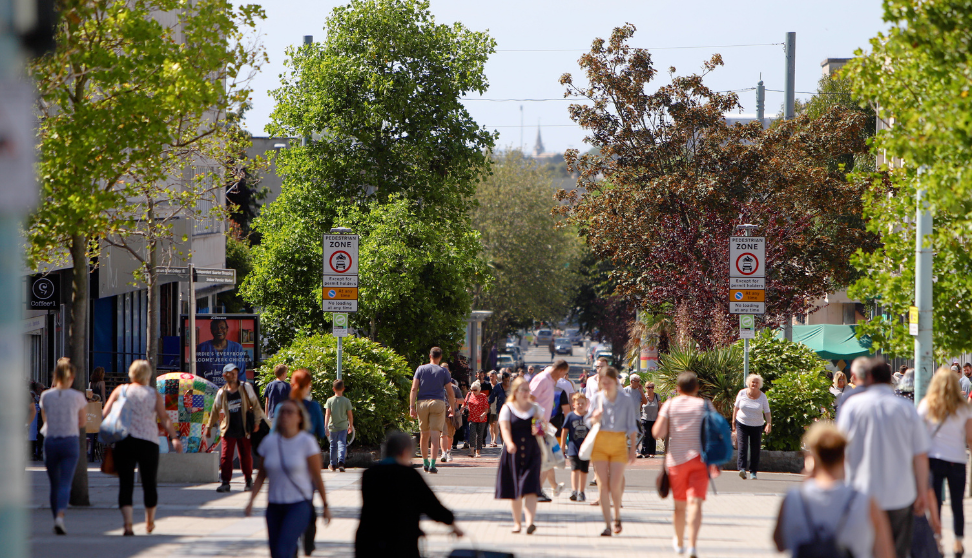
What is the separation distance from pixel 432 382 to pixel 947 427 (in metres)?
8.83

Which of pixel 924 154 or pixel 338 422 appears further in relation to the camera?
pixel 338 422

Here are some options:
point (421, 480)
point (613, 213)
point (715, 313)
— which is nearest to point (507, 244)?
point (613, 213)

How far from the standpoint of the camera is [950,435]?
28.9ft

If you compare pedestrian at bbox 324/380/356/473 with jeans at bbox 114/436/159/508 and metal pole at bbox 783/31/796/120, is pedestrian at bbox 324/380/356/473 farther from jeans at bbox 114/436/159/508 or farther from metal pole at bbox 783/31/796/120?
metal pole at bbox 783/31/796/120

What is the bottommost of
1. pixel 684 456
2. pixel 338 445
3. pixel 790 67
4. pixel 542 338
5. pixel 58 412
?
pixel 542 338

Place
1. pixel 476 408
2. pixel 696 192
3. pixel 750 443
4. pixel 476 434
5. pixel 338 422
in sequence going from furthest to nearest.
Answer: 1. pixel 696 192
2. pixel 476 434
3. pixel 476 408
4. pixel 750 443
5. pixel 338 422

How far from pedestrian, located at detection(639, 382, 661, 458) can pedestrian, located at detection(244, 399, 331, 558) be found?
44.2 ft

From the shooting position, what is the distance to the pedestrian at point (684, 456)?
925cm

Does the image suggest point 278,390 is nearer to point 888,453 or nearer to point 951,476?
point 951,476

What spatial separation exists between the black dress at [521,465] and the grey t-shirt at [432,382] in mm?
6031

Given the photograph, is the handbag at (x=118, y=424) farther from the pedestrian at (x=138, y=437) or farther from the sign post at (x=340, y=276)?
the sign post at (x=340, y=276)

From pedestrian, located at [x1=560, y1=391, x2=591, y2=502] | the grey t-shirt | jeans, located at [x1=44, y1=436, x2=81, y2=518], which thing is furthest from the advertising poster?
jeans, located at [x1=44, y1=436, x2=81, y2=518]

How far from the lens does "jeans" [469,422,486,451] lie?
70.8 feet

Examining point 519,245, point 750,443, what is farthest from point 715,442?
point 519,245
